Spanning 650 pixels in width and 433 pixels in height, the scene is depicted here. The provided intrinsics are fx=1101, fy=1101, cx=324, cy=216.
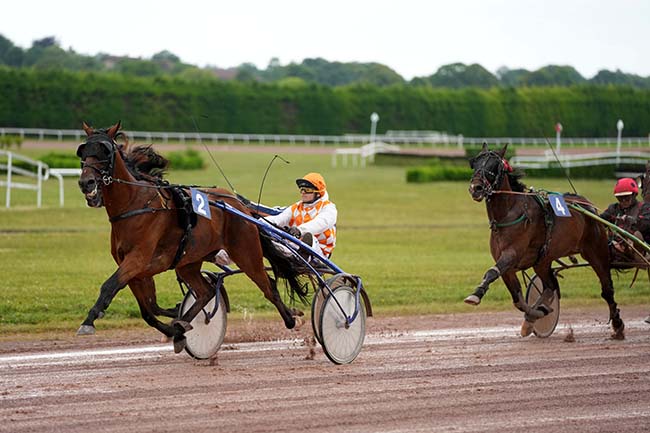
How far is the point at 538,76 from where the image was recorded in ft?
196

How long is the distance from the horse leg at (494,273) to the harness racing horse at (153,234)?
1453 millimetres

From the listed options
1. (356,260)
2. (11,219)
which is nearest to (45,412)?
(356,260)

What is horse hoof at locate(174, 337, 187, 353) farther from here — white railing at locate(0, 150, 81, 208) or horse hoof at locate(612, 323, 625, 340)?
white railing at locate(0, 150, 81, 208)

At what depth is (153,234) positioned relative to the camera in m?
7.52

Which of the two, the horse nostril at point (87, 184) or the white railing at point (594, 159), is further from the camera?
the white railing at point (594, 159)

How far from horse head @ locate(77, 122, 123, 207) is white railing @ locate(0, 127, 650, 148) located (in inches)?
1218

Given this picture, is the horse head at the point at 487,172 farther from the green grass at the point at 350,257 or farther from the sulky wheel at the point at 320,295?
the green grass at the point at 350,257

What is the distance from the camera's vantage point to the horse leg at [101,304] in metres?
6.79

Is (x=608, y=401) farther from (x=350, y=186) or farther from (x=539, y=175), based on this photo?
(x=539, y=175)

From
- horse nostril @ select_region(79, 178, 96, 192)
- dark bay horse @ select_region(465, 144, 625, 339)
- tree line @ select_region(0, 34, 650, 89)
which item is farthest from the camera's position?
tree line @ select_region(0, 34, 650, 89)

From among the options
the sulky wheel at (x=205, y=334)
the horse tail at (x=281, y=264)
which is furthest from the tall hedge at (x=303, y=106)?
the sulky wheel at (x=205, y=334)

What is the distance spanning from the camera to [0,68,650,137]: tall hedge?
136 ft

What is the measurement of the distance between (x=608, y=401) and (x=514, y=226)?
3053 millimetres

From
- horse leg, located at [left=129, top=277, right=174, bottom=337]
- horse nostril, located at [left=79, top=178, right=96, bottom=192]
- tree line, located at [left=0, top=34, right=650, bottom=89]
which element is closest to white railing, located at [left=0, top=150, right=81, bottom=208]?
Answer: horse leg, located at [left=129, top=277, right=174, bottom=337]
